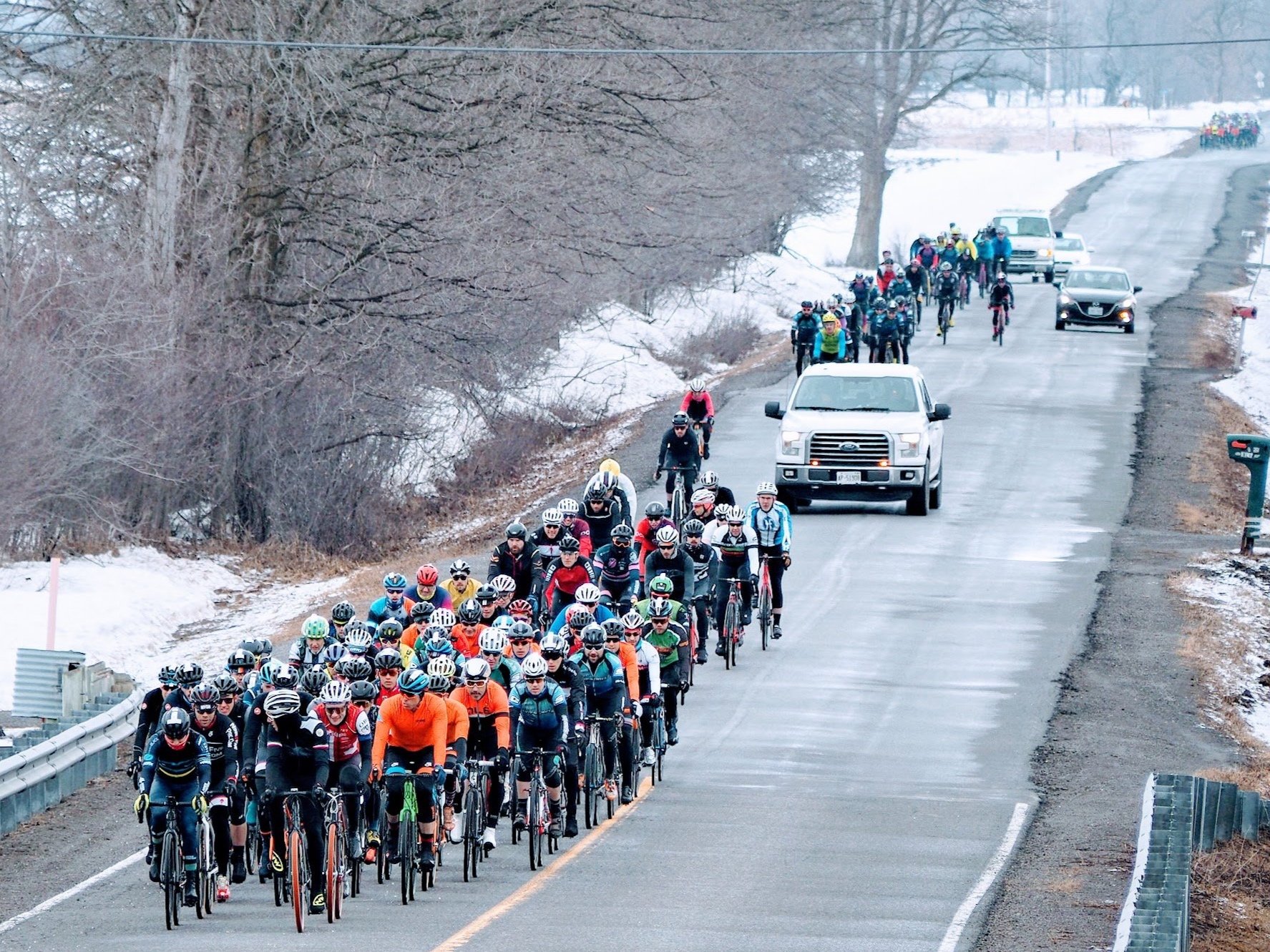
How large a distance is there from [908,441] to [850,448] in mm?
826

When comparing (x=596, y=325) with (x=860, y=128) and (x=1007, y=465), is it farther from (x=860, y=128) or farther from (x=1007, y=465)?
(x=860, y=128)

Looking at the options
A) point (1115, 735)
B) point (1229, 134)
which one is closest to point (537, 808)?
point (1115, 735)

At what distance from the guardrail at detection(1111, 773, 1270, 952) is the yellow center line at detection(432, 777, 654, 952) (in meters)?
3.91

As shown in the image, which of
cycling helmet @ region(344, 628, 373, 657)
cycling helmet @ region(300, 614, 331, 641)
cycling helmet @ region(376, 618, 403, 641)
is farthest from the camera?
cycling helmet @ region(376, 618, 403, 641)

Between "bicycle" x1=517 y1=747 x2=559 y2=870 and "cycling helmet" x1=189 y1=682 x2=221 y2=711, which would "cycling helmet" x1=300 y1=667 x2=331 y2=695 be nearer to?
"cycling helmet" x1=189 y1=682 x2=221 y2=711

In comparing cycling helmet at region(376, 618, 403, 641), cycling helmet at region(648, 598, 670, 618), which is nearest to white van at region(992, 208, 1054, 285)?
cycling helmet at region(648, 598, 670, 618)

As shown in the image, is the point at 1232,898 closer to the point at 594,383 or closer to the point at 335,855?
the point at 335,855

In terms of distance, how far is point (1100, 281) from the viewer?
5325cm

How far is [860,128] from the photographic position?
74.2 m

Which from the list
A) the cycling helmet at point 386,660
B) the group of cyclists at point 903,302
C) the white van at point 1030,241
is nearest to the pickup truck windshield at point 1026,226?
the white van at point 1030,241

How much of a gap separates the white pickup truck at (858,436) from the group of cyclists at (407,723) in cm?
1055

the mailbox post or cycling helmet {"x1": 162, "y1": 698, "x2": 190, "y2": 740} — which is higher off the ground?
the mailbox post

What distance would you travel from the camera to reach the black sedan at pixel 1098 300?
52.7 m

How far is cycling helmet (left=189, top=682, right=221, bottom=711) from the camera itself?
47.8 feet
